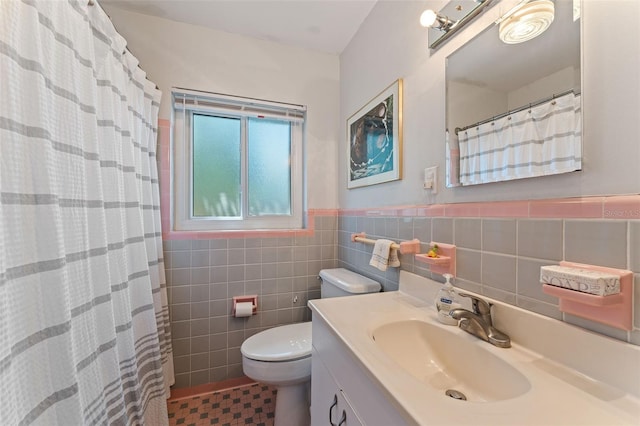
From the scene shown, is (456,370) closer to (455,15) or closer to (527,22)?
(527,22)

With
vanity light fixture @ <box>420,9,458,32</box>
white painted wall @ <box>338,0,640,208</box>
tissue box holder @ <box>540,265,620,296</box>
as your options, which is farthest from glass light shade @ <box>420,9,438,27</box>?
tissue box holder @ <box>540,265,620,296</box>

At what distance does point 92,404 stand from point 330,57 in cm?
222

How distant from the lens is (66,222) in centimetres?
72

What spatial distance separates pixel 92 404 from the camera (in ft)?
2.59

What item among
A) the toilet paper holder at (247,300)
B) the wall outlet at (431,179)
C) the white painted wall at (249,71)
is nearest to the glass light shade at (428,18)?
the wall outlet at (431,179)

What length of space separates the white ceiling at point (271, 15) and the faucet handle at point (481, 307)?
5.15 feet

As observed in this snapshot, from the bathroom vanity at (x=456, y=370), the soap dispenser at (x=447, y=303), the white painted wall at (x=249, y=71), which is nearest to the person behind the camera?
the bathroom vanity at (x=456, y=370)

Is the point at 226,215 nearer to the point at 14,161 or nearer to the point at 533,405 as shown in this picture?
the point at 14,161

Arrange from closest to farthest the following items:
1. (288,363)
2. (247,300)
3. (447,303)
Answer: (447,303), (288,363), (247,300)

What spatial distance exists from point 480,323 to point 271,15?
6.01ft

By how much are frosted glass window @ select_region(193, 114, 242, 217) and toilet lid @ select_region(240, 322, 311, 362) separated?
85 centimetres

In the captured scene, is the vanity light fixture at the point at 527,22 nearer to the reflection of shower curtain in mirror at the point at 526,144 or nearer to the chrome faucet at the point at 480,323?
the reflection of shower curtain in mirror at the point at 526,144

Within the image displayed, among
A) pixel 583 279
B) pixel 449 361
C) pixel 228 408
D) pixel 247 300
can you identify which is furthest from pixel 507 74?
pixel 228 408

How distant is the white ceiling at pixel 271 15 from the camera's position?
144 centimetres
